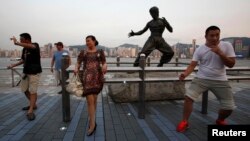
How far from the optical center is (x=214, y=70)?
150 inches

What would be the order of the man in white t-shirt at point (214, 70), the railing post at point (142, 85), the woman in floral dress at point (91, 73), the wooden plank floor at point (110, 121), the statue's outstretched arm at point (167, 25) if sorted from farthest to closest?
the statue's outstretched arm at point (167, 25)
the railing post at point (142, 85)
the woman in floral dress at point (91, 73)
the wooden plank floor at point (110, 121)
the man in white t-shirt at point (214, 70)

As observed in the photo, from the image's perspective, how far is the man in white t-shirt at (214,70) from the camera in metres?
3.64

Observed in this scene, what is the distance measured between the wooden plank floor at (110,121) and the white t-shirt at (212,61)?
1.10 m

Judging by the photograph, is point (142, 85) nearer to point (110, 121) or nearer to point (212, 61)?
point (110, 121)

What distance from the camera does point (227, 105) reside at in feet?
12.5

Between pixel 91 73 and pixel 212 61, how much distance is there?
7.10 feet

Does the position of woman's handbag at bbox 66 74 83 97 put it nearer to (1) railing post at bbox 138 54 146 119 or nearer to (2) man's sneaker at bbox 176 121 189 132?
(1) railing post at bbox 138 54 146 119

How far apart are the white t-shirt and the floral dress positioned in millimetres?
1821

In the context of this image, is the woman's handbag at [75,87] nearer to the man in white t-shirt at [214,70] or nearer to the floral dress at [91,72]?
the floral dress at [91,72]

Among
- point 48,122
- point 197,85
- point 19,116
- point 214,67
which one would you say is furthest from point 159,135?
point 19,116

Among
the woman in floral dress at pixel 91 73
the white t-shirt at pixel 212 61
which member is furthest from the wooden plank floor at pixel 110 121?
the white t-shirt at pixel 212 61

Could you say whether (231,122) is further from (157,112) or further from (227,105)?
(157,112)

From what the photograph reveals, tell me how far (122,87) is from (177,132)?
272cm

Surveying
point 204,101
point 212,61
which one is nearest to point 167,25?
point 204,101
